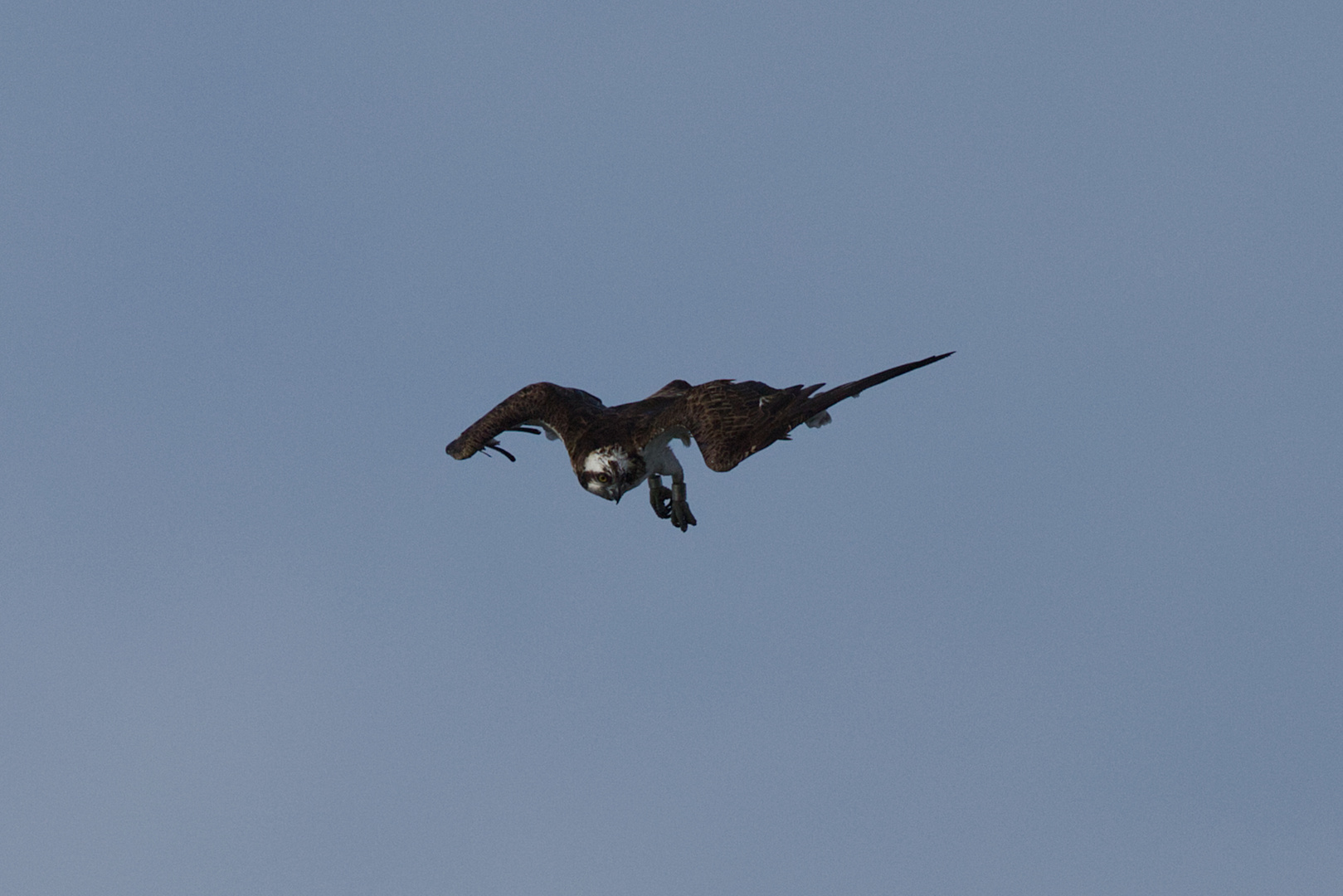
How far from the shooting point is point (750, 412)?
3003 cm

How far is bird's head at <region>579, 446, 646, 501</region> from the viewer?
3231cm

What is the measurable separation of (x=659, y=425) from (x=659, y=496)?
7.94 ft

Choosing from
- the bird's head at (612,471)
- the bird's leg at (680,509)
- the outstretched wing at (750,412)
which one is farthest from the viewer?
the bird's leg at (680,509)

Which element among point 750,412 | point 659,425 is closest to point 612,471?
point 659,425

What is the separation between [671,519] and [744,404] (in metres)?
4.24

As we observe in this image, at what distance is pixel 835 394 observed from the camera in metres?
29.5

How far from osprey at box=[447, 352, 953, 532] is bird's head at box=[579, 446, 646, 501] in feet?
0.05

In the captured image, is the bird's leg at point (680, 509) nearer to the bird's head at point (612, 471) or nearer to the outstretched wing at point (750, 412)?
the bird's head at point (612, 471)

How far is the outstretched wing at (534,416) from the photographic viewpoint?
1330 inches

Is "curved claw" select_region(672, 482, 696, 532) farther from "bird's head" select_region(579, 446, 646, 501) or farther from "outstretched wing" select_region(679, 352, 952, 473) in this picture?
"outstretched wing" select_region(679, 352, 952, 473)

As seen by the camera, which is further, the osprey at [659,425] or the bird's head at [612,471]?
the bird's head at [612,471]

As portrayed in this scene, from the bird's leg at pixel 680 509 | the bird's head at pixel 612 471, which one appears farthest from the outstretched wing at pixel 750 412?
the bird's leg at pixel 680 509

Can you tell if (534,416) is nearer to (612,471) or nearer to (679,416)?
(612,471)

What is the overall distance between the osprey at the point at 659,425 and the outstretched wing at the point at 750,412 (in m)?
0.01
